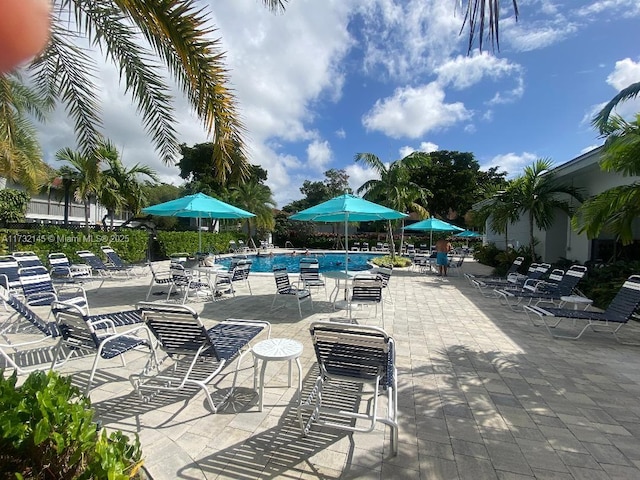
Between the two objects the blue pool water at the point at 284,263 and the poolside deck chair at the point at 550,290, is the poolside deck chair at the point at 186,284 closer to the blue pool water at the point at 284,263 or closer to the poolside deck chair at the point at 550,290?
the poolside deck chair at the point at 550,290

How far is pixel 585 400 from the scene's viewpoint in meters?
3.64

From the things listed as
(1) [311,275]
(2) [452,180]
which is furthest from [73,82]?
(2) [452,180]

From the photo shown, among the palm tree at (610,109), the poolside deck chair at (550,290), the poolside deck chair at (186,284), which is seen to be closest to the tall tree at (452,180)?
the poolside deck chair at (550,290)

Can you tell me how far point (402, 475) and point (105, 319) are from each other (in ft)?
13.3

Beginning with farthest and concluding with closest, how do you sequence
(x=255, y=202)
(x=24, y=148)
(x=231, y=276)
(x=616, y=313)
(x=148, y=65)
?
(x=255, y=202) < (x=24, y=148) < (x=231, y=276) < (x=616, y=313) < (x=148, y=65)

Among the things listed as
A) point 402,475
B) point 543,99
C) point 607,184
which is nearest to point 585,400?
point 402,475

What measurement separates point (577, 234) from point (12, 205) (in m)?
25.5

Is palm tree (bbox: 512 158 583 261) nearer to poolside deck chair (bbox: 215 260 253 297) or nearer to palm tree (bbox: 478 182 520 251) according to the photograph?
palm tree (bbox: 478 182 520 251)

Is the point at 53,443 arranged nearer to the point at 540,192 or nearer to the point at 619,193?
the point at 619,193

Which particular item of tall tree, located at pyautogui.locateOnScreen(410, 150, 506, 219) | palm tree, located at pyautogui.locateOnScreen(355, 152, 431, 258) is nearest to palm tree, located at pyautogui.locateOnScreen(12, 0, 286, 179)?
palm tree, located at pyautogui.locateOnScreen(355, 152, 431, 258)

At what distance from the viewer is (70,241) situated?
11.8 m

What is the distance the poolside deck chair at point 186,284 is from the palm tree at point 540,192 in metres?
11.3

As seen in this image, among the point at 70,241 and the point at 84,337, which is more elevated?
the point at 70,241

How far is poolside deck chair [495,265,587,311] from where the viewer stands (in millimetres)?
7961
